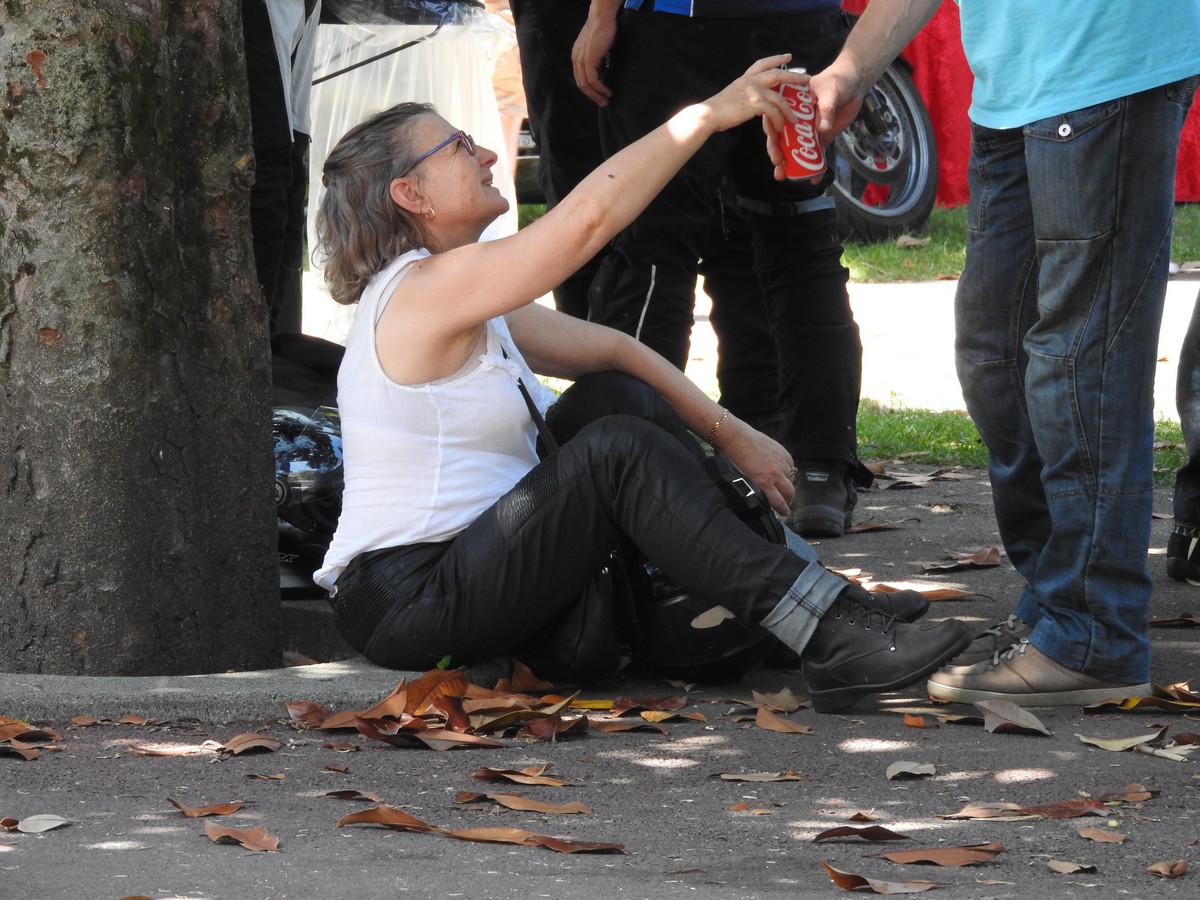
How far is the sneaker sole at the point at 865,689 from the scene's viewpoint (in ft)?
10.5

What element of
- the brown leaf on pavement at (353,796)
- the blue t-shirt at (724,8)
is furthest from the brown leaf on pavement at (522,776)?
the blue t-shirt at (724,8)

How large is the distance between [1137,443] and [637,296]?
1673mm

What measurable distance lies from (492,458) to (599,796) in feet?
2.89

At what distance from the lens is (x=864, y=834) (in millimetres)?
2578

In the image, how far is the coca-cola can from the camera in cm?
354

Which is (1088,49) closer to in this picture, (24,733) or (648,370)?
(648,370)

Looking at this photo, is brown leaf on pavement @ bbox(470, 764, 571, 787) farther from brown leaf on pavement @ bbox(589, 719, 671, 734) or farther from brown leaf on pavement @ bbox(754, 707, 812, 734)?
brown leaf on pavement @ bbox(754, 707, 812, 734)

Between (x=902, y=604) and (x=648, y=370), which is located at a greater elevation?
Answer: (x=648, y=370)

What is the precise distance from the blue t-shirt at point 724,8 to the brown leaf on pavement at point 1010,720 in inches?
77.4

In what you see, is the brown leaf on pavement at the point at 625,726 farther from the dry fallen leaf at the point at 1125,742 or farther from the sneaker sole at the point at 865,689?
the dry fallen leaf at the point at 1125,742

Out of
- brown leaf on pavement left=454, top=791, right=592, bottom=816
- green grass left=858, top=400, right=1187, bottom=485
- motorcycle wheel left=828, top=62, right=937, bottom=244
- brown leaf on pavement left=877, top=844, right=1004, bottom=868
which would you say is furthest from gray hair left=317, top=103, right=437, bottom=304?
motorcycle wheel left=828, top=62, right=937, bottom=244

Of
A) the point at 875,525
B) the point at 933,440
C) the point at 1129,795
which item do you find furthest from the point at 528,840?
the point at 933,440

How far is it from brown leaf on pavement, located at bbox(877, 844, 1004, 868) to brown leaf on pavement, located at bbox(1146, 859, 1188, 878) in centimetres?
21

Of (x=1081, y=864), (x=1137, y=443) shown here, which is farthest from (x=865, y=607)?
(x=1081, y=864)
